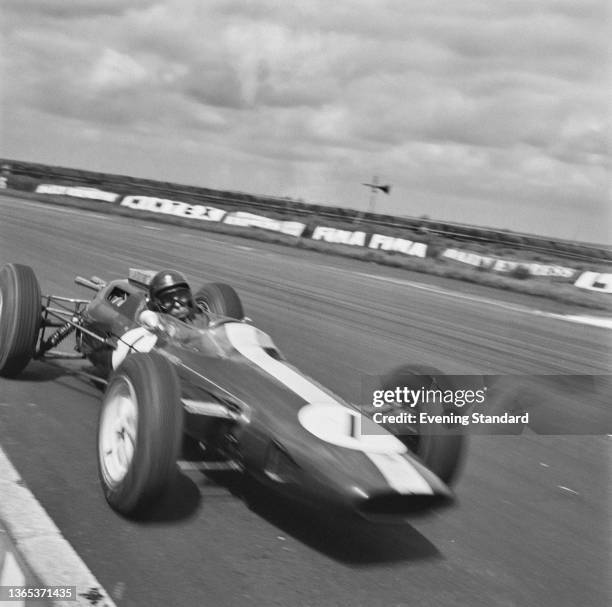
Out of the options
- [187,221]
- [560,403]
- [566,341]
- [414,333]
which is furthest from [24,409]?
[187,221]

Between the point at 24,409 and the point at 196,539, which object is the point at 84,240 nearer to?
the point at 24,409

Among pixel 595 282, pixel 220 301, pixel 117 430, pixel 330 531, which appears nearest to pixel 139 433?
pixel 117 430

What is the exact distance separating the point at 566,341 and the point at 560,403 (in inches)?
153

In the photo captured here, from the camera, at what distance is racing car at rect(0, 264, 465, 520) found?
3529 mm

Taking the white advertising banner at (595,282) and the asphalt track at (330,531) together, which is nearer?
the asphalt track at (330,531)

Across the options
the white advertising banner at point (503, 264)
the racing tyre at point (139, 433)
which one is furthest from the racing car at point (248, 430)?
the white advertising banner at point (503, 264)

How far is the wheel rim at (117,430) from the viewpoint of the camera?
12.5 feet

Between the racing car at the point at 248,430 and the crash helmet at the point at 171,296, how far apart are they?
118mm

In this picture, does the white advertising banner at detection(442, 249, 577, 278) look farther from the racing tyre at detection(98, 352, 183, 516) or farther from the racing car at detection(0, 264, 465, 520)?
the racing tyre at detection(98, 352, 183, 516)

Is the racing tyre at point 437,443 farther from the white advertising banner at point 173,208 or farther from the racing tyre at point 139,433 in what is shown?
the white advertising banner at point 173,208

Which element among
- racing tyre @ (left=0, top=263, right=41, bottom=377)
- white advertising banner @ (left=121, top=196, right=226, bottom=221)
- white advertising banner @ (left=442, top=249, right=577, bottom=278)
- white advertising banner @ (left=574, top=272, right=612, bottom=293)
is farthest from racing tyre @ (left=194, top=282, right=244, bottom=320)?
white advertising banner @ (left=121, top=196, right=226, bottom=221)

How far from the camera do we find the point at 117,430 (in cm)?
398

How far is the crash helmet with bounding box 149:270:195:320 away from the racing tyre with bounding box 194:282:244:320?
3.19ft

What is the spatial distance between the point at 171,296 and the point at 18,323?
1.12m
